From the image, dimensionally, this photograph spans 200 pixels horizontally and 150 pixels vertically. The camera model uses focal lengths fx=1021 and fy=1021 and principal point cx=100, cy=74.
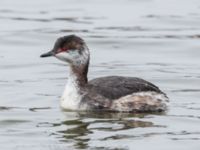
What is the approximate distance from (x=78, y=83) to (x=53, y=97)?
102cm

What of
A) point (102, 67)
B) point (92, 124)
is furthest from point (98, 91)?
point (102, 67)

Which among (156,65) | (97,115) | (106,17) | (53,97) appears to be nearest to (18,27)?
(106,17)

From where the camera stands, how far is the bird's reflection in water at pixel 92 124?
13578mm

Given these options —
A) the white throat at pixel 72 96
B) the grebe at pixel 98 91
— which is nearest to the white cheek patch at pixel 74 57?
the grebe at pixel 98 91

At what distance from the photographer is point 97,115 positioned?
15.0 metres

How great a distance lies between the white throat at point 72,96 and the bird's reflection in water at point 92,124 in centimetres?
14

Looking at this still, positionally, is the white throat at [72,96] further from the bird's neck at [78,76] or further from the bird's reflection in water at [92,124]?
the bird's reflection in water at [92,124]

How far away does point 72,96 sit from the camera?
600 inches

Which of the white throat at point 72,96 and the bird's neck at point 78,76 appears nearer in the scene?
the white throat at point 72,96

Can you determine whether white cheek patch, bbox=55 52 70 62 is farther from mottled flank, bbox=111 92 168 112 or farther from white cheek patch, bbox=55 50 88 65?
mottled flank, bbox=111 92 168 112

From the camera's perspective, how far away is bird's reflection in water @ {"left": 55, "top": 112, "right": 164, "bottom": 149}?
13.6m

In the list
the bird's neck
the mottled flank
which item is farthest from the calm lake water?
the bird's neck

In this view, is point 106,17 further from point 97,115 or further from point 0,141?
point 0,141

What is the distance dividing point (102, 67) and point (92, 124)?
15.9 ft
